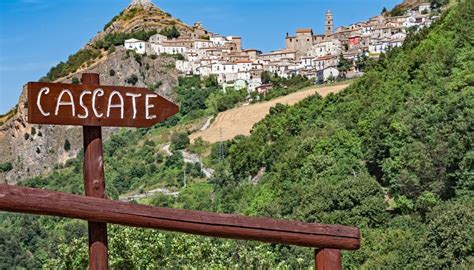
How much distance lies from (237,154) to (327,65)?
30.2 m

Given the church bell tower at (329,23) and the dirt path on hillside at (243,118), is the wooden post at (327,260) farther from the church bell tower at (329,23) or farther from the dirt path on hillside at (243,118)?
the church bell tower at (329,23)

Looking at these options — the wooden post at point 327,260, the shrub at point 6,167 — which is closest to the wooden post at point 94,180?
the wooden post at point 327,260

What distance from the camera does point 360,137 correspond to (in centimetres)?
3956

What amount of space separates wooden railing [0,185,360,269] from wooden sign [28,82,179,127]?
0.94 feet

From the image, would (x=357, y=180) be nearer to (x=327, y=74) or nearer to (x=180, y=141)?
(x=180, y=141)

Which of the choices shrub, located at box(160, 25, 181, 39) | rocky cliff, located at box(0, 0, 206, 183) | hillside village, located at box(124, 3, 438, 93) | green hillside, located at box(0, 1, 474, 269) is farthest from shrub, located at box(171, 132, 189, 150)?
shrub, located at box(160, 25, 181, 39)

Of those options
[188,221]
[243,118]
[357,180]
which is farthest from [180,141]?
[188,221]

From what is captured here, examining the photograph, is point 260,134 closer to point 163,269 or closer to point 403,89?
point 403,89

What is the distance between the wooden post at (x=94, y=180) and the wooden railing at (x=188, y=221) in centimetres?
8

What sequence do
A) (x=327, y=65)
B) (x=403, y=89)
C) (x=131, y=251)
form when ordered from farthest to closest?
(x=327, y=65)
(x=403, y=89)
(x=131, y=251)

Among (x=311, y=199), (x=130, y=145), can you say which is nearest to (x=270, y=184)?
(x=311, y=199)

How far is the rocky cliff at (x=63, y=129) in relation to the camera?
3344 inches

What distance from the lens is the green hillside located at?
18956 mm

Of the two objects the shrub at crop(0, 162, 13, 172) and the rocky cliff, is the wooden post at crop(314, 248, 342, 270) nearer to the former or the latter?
the rocky cliff
